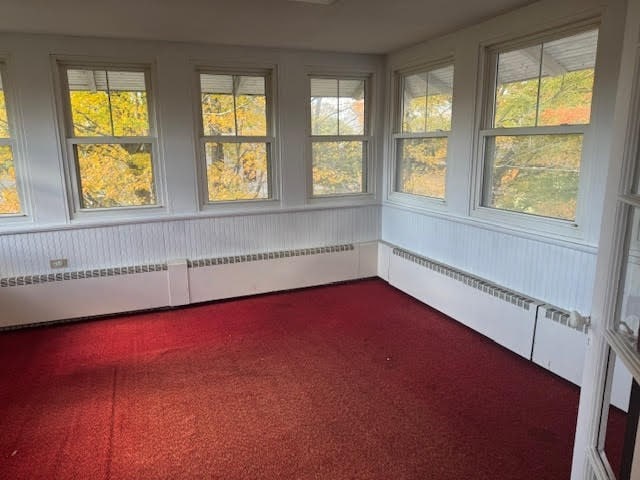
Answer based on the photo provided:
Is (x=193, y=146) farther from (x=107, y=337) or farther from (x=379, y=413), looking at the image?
(x=379, y=413)

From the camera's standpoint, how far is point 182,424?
7.99 feet

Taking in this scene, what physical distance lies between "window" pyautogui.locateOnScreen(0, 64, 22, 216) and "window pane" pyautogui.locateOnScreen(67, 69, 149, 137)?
1.53 ft

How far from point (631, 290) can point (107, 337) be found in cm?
350

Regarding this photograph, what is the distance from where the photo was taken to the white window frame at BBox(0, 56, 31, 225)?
3441mm

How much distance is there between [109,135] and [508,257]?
340 centimetres

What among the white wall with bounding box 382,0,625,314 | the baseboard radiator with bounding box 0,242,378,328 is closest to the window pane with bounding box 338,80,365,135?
the white wall with bounding box 382,0,625,314

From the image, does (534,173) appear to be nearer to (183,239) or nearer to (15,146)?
(183,239)

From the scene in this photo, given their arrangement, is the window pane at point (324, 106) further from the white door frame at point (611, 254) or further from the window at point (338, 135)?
the white door frame at point (611, 254)

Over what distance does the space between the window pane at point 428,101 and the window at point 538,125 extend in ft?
1.72

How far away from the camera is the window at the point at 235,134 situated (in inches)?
161

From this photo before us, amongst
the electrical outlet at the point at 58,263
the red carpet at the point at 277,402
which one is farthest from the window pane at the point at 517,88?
the electrical outlet at the point at 58,263

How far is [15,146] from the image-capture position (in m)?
3.53

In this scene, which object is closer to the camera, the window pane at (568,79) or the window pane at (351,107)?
the window pane at (568,79)

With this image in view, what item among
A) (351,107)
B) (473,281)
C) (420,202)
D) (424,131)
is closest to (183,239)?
(351,107)
